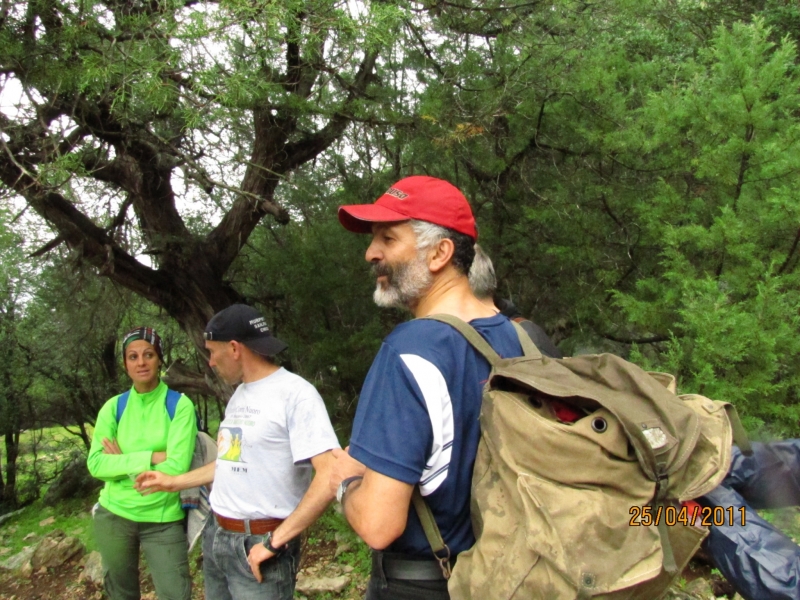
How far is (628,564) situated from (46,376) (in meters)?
11.9

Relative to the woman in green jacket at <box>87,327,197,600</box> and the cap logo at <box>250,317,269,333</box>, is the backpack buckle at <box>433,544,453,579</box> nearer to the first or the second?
the cap logo at <box>250,317,269,333</box>

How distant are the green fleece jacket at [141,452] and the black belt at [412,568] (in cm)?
169

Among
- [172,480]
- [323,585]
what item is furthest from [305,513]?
[323,585]

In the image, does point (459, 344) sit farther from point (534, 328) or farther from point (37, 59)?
point (37, 59)

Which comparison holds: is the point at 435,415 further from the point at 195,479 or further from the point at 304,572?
the point at 304,572

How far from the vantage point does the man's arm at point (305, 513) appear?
2223 millimetres

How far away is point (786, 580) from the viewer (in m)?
1.16

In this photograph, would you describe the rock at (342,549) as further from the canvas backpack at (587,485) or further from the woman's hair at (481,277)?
the canvas backpack at (587,485)

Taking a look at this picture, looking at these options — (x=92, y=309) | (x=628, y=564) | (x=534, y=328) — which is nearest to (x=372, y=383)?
(x=628, y=564)

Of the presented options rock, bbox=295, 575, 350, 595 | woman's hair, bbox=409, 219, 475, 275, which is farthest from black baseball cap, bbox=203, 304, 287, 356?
rock, bbox=295, 575, 350, 595

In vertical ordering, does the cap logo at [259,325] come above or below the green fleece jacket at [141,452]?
above

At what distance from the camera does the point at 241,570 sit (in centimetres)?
235

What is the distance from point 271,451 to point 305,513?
0.33 metres
